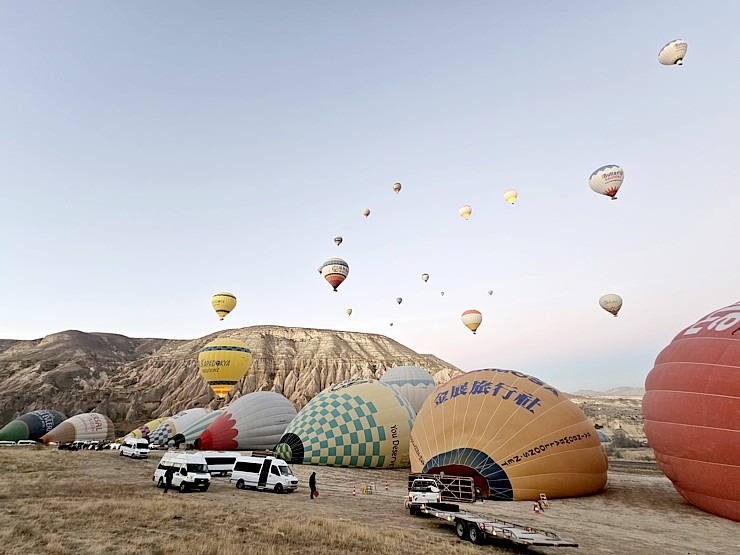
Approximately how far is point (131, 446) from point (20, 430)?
26.9 meters

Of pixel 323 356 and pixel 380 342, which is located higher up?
pixel 380 342

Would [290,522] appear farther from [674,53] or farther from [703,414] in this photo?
[674,53]

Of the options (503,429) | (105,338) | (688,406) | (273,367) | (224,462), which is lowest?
(224,462)

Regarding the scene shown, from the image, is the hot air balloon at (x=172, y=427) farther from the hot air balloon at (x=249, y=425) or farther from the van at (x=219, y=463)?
the van at (x=219, y=463)

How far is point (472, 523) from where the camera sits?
8656mm

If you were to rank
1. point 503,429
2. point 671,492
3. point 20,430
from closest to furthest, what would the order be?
1. point 503,429
2. point 671,492
3. point 20,430

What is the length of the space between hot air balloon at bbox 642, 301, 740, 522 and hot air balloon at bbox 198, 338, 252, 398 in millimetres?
29779

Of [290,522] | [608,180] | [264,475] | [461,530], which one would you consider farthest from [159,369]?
[461,530]

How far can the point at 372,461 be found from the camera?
20281mm

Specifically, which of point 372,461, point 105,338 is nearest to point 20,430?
point 372,461

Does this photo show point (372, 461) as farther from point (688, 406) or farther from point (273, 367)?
point (273, 367)

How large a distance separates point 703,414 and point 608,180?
2197cm

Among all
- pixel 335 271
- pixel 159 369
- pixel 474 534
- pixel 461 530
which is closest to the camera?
pixel 474 534

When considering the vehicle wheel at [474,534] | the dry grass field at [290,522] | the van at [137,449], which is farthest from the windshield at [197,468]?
Result: the van at [137,449]
